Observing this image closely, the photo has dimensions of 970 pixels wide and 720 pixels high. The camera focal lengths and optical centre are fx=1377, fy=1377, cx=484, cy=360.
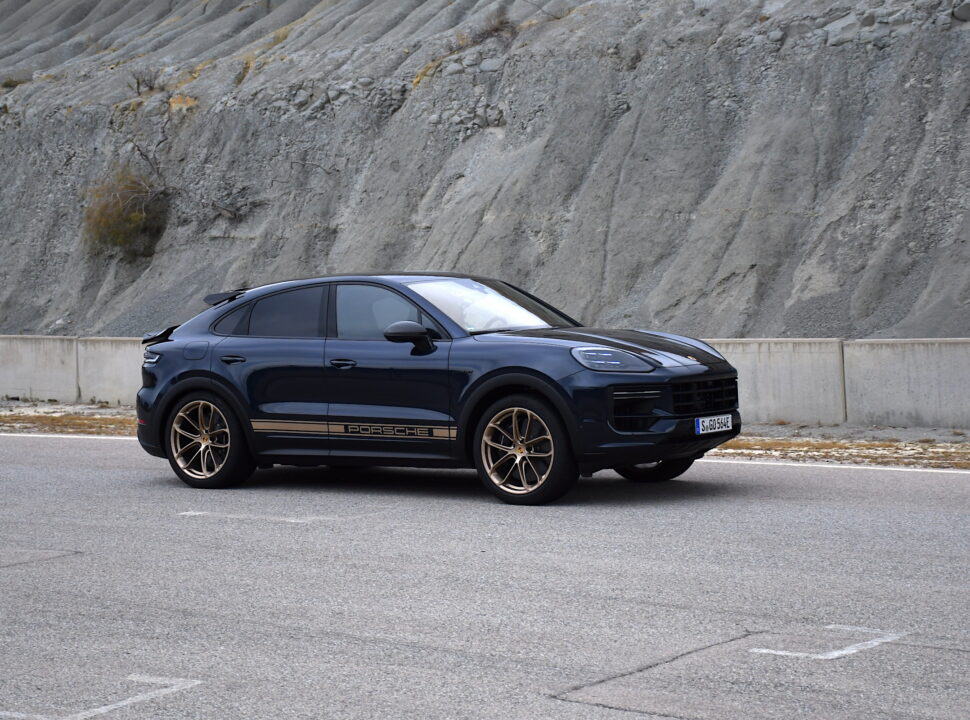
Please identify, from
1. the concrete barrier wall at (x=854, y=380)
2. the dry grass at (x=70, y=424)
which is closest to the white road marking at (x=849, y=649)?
the concrete barrier wall at (x=854, y=380)

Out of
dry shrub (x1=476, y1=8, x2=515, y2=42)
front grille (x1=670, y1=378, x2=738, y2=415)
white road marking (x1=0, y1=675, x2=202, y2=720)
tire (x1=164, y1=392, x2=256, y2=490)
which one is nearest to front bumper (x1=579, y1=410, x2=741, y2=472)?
front grille (x1=670, y1=378, x2=738, y2=415)

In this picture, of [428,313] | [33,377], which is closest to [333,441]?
[428,313]


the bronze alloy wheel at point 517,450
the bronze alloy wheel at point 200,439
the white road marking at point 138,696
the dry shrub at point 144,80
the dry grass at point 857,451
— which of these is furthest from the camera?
the dry shrub at point 144,80

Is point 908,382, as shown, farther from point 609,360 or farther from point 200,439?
point 200,439

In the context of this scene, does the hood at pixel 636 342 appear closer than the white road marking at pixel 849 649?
No

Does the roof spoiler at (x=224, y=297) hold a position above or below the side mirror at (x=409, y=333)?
above

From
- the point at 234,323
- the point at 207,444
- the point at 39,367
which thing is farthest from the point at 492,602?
the point at 39,367

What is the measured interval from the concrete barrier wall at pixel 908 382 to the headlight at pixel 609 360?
6077 mm

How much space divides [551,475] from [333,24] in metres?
32.0

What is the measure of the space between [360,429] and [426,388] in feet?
2.16

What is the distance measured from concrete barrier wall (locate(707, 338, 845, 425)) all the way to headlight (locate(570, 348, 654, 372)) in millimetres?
6111

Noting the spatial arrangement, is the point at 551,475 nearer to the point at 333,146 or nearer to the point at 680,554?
the point at 680,554

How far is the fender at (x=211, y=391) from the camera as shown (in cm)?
1070

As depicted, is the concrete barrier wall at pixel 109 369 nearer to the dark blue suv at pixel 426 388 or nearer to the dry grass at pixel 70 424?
the dry grass at pixel 70 424
